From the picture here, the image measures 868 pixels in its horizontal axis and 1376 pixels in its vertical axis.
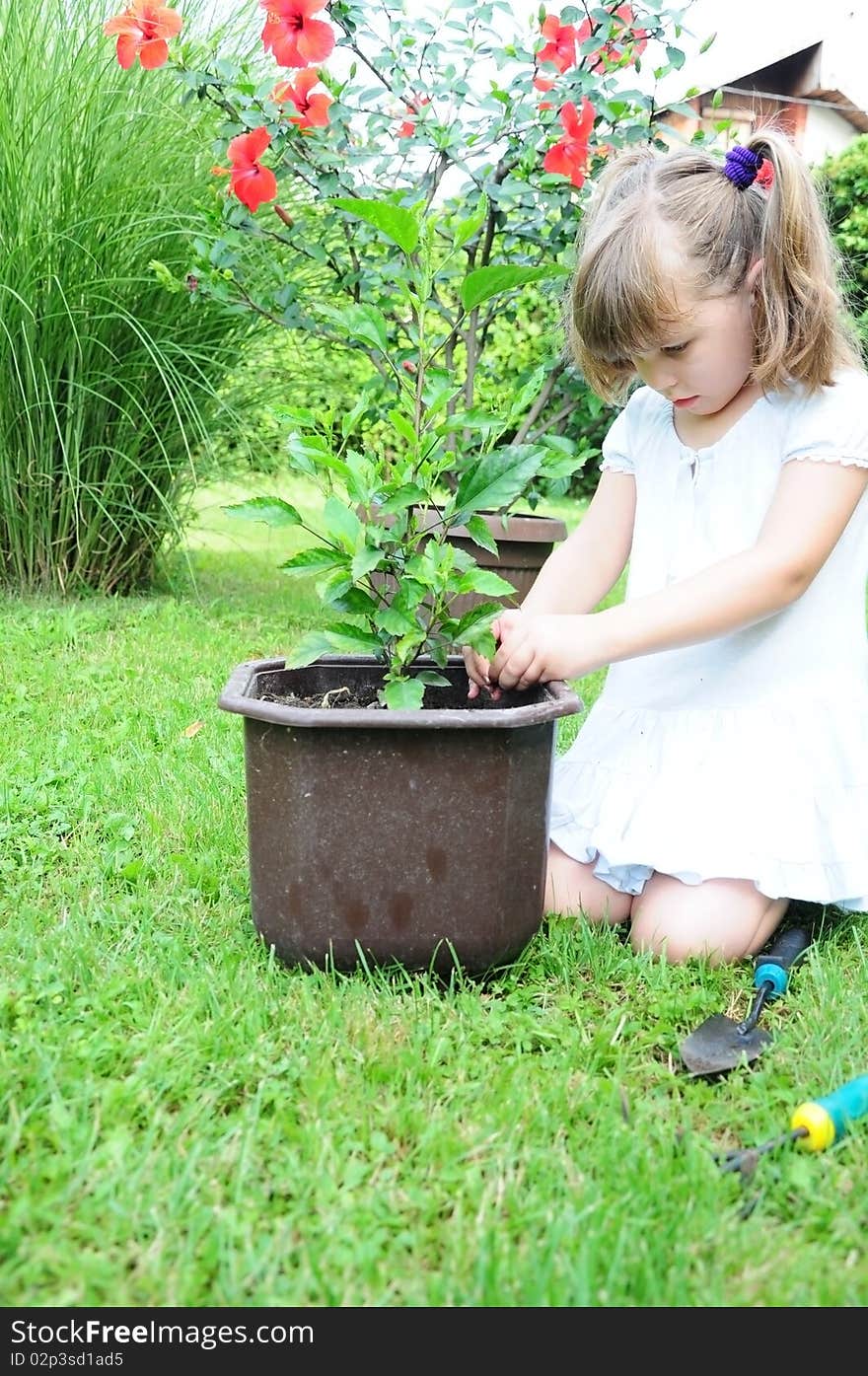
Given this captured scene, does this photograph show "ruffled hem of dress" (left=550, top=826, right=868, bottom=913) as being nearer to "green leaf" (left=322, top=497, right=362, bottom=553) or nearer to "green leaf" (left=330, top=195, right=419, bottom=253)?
"green leaf" (left=322, top=497, right=362, bottom=553)

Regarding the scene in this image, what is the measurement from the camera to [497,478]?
152cm

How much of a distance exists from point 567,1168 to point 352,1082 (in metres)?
0.25

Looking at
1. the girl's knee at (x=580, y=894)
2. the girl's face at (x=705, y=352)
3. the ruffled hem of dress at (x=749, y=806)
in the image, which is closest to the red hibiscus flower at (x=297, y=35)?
the girl's face at (x=705, y=352)

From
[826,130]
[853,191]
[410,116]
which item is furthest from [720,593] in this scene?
[826,130]

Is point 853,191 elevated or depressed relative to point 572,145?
elevated

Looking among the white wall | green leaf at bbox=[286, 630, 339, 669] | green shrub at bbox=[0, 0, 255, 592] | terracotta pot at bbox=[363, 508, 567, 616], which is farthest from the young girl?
the white wall

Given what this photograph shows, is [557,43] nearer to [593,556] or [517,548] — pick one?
[517,548]

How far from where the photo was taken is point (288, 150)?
10.0 feet

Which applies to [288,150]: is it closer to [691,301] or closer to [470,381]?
[470,381]

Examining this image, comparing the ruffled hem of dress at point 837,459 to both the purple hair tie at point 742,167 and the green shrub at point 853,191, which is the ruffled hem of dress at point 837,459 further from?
the green shrub at point 853,191

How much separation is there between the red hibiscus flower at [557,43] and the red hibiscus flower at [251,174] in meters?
0.73

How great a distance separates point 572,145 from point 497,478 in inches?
67.1

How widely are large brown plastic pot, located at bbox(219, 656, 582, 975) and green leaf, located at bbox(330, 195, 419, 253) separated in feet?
1.93

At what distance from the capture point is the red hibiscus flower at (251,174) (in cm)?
284
